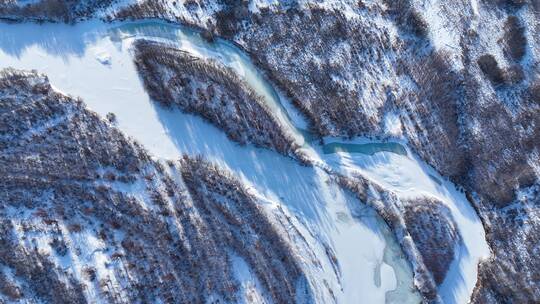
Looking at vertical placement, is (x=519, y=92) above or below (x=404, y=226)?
above

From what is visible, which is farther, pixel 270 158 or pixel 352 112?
pixel 352 112

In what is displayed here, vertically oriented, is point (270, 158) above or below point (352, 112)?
below

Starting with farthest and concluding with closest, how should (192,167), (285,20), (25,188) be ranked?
(285,20)
(192,167)
(25,188)

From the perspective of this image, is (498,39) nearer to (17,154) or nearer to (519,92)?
(519,92)

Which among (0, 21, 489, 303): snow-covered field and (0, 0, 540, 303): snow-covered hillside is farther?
(0, 0, 540, 303): snow-covered hillside

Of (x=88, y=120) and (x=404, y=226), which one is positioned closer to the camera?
(x=88, y=120)

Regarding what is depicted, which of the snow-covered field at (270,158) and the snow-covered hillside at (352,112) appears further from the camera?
the snow-covered hillside at (352,112)

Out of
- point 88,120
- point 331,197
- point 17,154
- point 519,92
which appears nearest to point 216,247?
point 331,197

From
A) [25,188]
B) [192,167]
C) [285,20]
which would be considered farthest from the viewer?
[285,20]
